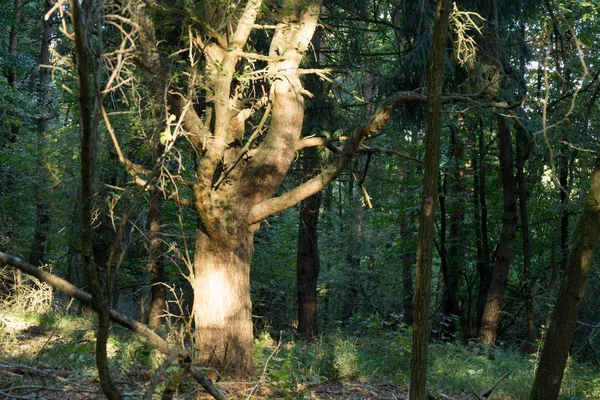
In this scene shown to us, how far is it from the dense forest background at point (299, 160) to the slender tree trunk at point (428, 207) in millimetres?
24

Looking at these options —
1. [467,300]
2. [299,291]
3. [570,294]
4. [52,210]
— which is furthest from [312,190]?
[467,300]

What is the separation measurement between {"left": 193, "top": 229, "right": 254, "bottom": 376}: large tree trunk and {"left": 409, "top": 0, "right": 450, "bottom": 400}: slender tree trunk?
3.06 m

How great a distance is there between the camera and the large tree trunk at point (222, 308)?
746cm

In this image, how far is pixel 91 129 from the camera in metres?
2.79

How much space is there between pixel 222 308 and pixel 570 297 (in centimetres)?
379

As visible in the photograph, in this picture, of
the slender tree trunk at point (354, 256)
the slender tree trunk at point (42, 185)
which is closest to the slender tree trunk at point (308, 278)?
the slender tree trunk at point (42, 185)

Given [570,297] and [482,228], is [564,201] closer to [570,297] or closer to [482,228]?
[482,228]

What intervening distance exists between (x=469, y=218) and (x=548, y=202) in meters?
2.34

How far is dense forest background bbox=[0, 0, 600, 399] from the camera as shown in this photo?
5.56 meters

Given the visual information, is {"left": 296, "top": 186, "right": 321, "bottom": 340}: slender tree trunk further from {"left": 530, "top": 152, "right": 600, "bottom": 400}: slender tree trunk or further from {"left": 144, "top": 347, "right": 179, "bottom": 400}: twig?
{"left": 144, "top": 347, "right": 179, "bottom": 400}: twig

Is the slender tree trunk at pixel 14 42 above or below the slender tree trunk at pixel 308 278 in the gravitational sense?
above

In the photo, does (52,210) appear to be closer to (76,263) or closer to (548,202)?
(76,263)

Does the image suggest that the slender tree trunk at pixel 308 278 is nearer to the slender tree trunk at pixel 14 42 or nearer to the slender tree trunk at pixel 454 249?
the slender tree trunk at pixel 454 249

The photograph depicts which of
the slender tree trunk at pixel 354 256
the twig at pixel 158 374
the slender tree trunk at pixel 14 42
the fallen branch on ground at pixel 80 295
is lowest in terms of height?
the slender tree trunk at pixel 354 256
